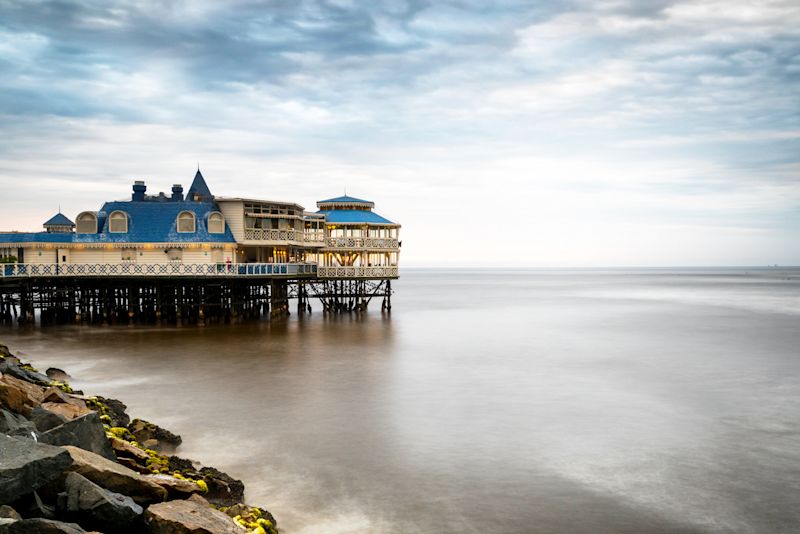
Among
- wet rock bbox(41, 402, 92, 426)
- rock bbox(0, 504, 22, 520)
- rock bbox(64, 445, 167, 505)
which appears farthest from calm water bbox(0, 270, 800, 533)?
rock bbox(0, 504, 22, 520)

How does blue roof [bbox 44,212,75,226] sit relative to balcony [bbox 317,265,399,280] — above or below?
above

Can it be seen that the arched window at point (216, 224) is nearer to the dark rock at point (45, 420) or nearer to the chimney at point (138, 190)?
the chimney at point (138, 190)

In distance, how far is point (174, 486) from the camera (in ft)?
33.8

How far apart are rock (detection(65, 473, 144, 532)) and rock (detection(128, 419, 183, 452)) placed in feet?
22.1

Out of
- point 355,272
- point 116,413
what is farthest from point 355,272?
point 116,413

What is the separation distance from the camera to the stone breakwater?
8.16 meters

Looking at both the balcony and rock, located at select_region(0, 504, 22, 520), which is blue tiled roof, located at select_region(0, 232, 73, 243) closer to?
the balcony

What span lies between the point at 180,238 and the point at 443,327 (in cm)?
1882

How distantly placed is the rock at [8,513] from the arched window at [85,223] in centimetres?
3734

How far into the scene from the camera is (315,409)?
19.9m

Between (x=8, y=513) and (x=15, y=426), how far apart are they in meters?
3.41

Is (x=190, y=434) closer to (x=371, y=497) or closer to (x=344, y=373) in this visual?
(x=371, y=497)

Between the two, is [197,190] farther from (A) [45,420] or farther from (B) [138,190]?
(A) [45,420]

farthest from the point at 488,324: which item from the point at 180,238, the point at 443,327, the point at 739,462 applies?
the point at 739,462
